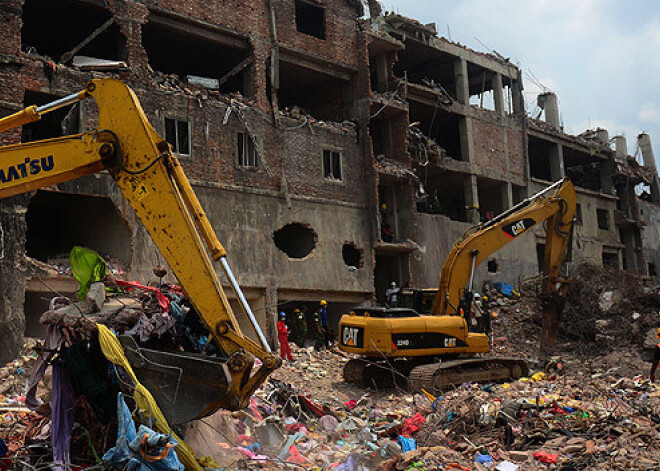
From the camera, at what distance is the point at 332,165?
71.5 feet

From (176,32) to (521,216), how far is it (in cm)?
1096

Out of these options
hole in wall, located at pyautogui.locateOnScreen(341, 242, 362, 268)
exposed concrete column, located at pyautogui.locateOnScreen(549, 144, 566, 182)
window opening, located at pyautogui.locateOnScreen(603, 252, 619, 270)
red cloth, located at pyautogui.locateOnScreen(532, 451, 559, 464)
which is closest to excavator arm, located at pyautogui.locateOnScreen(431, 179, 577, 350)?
red cloth, located at pyautogui.locateOnScreen(532, 451, 559, 464)

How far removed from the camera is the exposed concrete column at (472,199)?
2720 cm

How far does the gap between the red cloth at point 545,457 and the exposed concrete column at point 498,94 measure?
75.6 feet

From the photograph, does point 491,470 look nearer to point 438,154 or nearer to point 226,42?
point 226,42

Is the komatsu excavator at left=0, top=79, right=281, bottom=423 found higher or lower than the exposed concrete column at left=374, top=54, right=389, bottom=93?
lower

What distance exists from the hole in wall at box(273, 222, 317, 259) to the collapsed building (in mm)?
56

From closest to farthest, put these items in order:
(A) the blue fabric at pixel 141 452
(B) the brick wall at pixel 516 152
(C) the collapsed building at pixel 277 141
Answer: (A) the blue fabric at pixel 141 452
(C) the collapsed building at pixel 277 141
(B) the brick wall at pixel 516 152

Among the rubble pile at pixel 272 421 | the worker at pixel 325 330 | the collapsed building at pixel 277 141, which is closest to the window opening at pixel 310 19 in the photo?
the collapsed building at pixel 277 141

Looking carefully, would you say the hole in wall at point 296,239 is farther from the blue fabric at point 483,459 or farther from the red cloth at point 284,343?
the blue fabric at point 483,459

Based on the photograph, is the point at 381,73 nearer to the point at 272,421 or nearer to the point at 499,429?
the point at 499,429

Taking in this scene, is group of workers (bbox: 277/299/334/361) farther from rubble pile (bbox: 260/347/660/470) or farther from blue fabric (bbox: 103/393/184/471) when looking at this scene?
blue fabric (bbox: 103/393/184/471)

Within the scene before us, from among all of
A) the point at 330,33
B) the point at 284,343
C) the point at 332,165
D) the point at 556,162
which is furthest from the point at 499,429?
the point at 556,162

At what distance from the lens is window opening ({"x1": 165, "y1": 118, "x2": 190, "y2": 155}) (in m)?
17.9
